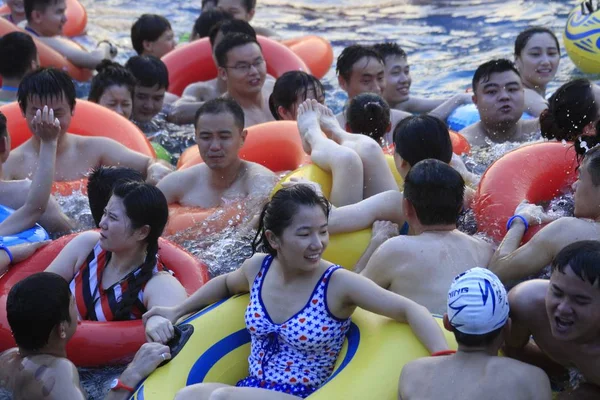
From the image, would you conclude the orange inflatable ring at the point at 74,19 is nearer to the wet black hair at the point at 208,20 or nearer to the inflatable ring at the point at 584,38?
the wet black hair at the point at 208,20

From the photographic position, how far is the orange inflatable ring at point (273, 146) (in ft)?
19.9

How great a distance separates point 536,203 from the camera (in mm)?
5188

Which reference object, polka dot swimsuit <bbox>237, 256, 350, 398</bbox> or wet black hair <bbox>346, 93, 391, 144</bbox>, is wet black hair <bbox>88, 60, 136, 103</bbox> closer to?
wet black hair <bbox>346, 93, 391, 144</bbox>

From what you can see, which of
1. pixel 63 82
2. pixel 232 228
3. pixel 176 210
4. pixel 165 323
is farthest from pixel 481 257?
pixel 63 82

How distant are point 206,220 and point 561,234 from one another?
2.14m

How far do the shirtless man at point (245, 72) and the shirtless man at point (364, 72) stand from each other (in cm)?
66

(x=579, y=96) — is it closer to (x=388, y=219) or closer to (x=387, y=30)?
(x=388, y=219)

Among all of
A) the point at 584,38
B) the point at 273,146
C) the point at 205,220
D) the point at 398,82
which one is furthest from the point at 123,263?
the point at 584,38

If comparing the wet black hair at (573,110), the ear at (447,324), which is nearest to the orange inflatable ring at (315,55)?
the wet black hair at (573,110)

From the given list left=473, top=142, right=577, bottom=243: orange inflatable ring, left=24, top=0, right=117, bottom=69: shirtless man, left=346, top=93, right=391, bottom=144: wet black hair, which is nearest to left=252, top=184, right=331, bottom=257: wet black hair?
left=473, top=142, right=577, bottom=243: orange inflatable ring

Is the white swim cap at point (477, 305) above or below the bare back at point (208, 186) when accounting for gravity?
above

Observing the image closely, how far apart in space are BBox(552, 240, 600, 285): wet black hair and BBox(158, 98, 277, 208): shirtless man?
2.47 metres

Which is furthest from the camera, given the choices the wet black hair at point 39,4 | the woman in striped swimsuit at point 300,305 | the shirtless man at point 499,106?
the wet black hair at point 39,4

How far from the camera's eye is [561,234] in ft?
13.6
